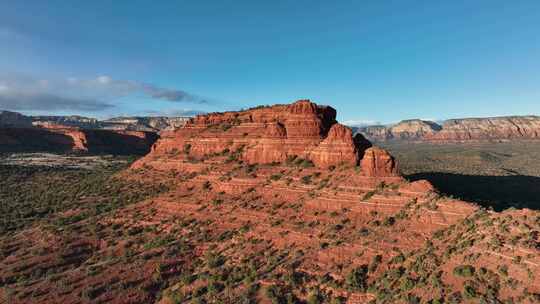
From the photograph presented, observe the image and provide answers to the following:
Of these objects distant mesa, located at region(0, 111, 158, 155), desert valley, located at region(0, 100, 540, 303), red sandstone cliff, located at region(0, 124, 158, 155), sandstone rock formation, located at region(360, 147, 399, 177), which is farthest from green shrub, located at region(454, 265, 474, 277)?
red sandstone cliff, located at region(0, 124, 158, 155)

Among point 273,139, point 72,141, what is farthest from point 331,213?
point 72,141

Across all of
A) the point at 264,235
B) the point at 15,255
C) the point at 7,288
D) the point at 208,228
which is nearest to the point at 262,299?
the point at 264,235

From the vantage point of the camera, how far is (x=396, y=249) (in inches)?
858

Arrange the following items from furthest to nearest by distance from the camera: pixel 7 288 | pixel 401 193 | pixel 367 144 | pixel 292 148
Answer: pixel 292 148 < pixel 367 144 < pixel 401 193 < pixel 7 288

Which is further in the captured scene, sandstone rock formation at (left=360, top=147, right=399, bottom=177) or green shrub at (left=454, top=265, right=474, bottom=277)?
sandstone rock formation at (left=360, top=147, right=399, bottom=177)

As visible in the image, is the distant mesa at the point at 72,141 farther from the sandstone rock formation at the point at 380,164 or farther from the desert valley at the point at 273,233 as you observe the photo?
the sandstone rock formation at the point at 380,164

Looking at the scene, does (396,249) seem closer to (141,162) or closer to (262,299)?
(262,299)

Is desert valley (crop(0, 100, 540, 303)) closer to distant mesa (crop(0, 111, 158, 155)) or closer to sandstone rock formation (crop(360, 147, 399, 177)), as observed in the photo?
sandstone rock formation (crop(360, 147, 399, 177))

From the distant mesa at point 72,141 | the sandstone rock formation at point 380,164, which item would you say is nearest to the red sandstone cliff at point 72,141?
the distant mesa at point 72,141

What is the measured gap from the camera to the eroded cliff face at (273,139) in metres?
36.0

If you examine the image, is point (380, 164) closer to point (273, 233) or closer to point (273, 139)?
point (273, 233)

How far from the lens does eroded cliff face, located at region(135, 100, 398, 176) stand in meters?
36.0

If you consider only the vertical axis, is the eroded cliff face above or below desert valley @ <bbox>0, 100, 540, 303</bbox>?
above

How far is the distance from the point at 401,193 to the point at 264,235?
1296 centimetres
